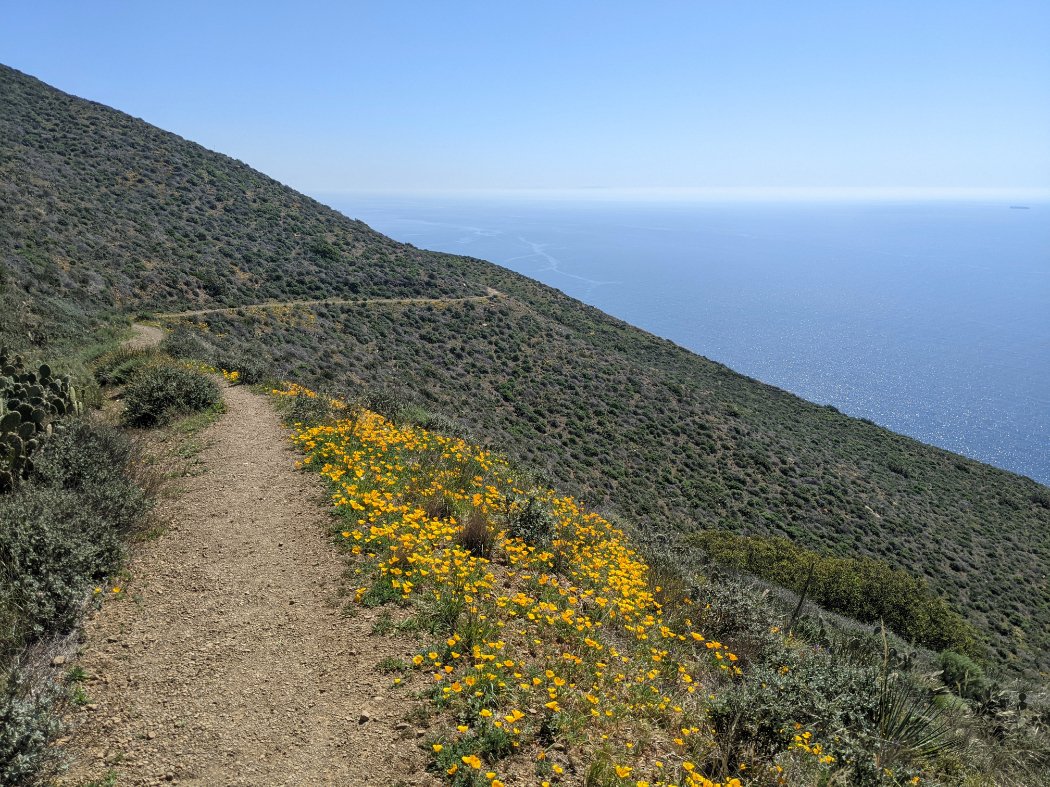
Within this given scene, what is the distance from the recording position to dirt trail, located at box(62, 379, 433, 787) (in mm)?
3404

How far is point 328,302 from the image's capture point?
3484cm

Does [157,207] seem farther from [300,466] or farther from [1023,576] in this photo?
[1023,576]

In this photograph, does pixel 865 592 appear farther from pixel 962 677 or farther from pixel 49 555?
pixel 49 555

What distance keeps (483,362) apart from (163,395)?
2540cm

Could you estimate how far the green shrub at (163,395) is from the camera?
30.7 feet

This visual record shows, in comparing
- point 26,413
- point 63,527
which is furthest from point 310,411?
point 63,527

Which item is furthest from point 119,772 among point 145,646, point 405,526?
point 405,526

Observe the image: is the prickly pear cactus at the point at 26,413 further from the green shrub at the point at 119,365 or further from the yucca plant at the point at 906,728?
the yucca plant at the point at 906,728

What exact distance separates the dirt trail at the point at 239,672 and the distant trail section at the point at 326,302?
23.3 metres

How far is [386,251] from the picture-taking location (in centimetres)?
4828

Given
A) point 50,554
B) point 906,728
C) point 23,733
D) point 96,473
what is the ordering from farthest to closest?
point 96,473
point 50,554
point 906,728
point 23,733

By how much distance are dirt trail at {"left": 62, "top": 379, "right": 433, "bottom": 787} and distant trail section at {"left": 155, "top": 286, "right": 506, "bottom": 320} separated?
23302mm

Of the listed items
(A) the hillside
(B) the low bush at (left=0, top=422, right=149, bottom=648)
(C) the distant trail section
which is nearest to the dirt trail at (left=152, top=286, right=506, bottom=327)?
(C) the distant trail section

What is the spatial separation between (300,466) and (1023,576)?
38.3m
